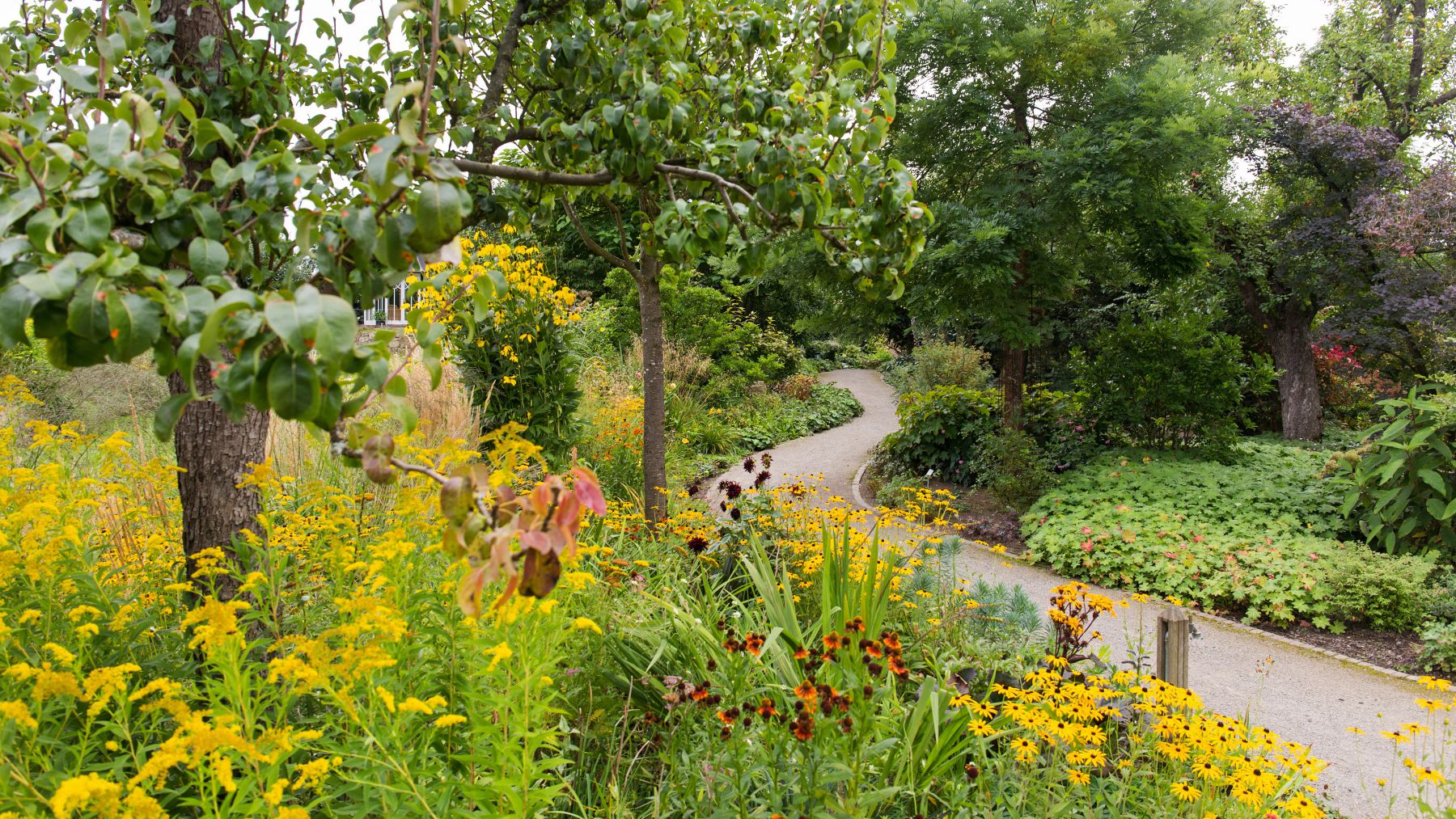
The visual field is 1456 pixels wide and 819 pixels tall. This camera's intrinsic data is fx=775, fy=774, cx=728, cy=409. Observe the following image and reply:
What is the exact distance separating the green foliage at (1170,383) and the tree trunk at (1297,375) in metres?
2.68

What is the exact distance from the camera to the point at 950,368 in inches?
491

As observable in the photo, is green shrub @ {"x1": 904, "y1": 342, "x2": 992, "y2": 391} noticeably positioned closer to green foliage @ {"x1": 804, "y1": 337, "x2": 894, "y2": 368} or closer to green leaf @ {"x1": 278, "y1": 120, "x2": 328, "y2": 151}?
green foliage @ {"x1": 804, "y1": 337, "x2": 894, "y2": 368}

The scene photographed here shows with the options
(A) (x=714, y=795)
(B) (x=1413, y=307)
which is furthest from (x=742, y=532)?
(B) (x=1413, y=307)

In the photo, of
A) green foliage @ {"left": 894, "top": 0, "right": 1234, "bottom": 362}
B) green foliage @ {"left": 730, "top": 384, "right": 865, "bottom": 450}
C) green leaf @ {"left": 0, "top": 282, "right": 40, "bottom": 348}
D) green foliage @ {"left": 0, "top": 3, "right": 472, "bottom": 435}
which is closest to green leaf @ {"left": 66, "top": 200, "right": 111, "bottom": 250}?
green foliage @ {"left": 0, "top": 3, "right": 472, "bottom": 435}

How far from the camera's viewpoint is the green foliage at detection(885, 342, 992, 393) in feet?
40.2

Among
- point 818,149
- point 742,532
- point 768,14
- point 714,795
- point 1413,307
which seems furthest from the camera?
point 1413,307

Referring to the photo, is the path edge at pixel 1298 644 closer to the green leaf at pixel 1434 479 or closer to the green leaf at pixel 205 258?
the green leaf at pixel 1434 479

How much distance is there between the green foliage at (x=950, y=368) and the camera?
12.2 metres

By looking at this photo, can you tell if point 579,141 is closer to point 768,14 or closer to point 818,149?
point 818,149

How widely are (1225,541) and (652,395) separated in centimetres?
447

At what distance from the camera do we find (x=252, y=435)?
255 cm

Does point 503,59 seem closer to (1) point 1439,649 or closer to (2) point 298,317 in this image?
(2) point 298,317

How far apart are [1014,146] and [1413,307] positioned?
412 centimetres

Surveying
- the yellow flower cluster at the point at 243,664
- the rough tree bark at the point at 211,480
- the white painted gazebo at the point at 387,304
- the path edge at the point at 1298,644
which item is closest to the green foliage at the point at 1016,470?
the path edge at the point at 1298,644
